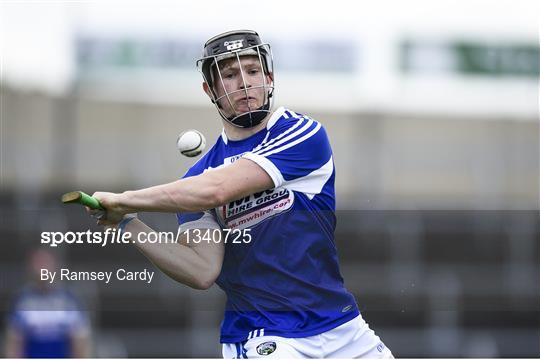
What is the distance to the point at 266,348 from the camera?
3.94 meters

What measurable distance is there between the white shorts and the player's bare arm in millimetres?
534

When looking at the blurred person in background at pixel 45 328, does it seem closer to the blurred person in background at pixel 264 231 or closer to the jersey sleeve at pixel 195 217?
the jersey sleeve at pixel 195 217

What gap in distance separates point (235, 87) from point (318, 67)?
9314 mm

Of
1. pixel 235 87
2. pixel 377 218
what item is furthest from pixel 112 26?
pixel 235 87

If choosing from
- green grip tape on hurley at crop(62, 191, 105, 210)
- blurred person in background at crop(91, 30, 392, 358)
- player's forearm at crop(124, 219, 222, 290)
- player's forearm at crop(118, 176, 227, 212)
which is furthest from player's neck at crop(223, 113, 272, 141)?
green grip tape on hurley at crop(62, 191, 105, 210)

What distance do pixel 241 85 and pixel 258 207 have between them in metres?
0.46

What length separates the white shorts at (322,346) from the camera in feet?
12.9

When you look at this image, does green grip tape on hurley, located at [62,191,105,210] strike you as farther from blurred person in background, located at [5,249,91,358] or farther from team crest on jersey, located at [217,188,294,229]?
blurred person in background, located at [5,249,91,358]

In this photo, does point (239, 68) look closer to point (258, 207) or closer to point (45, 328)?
point (258, 207)

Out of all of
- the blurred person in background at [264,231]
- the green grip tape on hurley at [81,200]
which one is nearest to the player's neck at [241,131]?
the blurred person in background at [264,231]

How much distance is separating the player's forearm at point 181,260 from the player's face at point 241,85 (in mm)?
532

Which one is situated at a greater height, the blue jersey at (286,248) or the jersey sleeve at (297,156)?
the jersey sleeve at (297,156)

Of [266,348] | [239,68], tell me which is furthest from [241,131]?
[266,348]

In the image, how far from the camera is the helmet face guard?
4.11m
